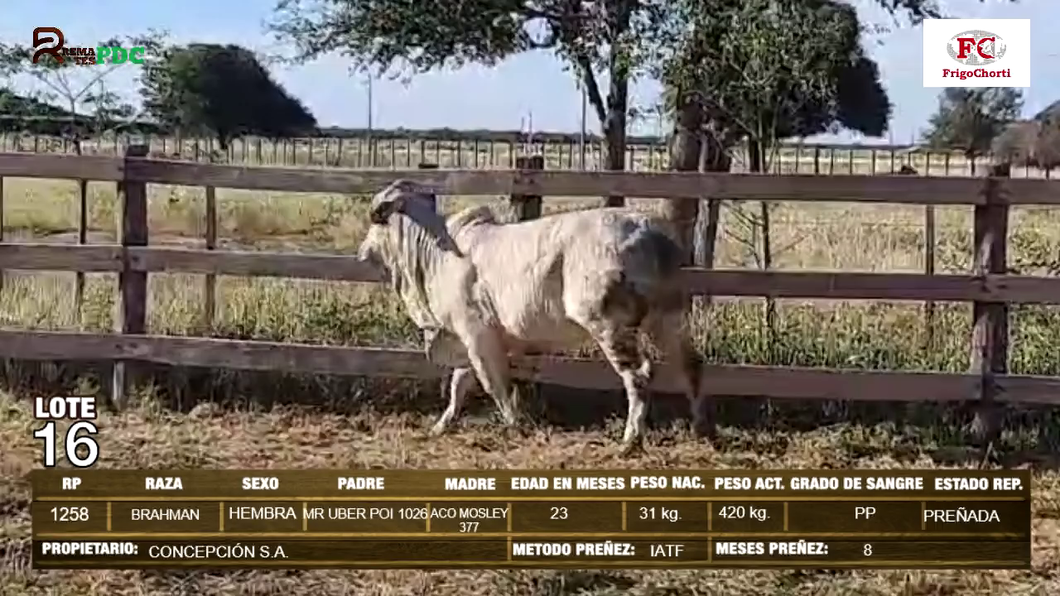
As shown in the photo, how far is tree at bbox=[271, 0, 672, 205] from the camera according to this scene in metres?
4.02

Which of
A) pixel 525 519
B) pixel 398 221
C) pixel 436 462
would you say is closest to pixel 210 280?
pixel 398 221

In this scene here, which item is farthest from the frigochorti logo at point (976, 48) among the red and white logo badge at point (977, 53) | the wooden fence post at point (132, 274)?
the wooden fence post at point (132, 274)

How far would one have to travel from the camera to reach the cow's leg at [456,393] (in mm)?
4480

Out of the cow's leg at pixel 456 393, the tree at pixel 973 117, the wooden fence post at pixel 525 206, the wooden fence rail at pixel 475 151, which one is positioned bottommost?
the cow's leg at pixel 456 393

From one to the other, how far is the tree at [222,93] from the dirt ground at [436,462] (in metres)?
0.97

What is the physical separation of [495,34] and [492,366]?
3.58ft

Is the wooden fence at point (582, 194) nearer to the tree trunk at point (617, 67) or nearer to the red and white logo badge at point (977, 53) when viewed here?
the tree trunk at point (617, 67)

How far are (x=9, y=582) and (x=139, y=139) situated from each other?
1.46 meters

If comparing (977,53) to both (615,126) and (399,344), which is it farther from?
(399,344)

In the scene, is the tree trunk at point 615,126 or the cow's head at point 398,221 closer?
the tree trunk at point 615,126

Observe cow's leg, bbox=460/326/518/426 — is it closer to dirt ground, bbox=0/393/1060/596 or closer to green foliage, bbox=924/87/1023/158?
dirt ground, bbox=0/393/1060/596

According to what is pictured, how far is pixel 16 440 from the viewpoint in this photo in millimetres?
4043

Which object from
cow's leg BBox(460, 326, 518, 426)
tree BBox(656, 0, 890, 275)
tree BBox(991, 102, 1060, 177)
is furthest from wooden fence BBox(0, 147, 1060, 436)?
tree BBox(656, 0, 890, 275)

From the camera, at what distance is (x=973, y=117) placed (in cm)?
374
